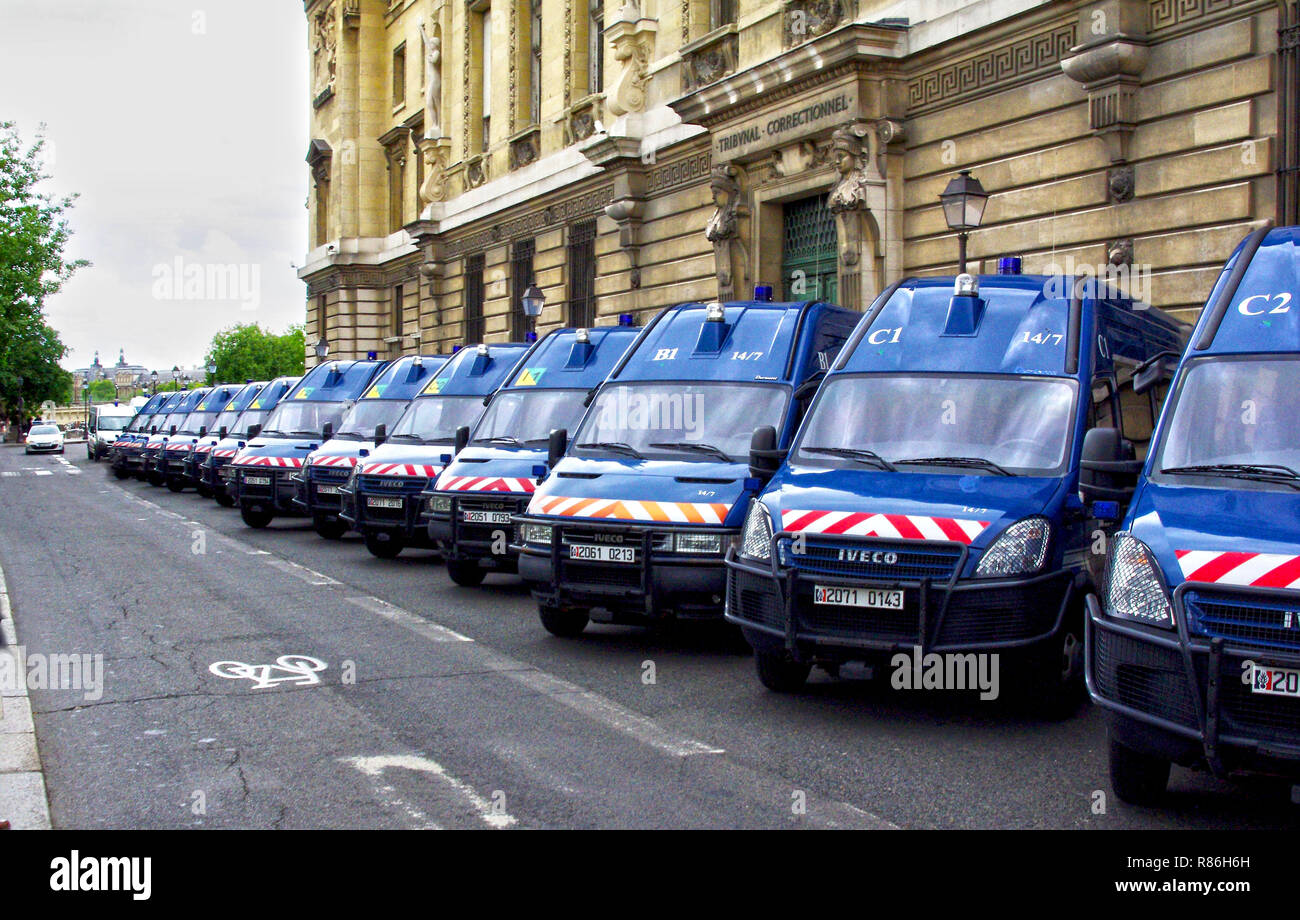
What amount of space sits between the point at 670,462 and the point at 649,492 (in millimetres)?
595

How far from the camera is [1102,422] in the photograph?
347 inches

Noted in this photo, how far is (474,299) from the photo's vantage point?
37.1 m

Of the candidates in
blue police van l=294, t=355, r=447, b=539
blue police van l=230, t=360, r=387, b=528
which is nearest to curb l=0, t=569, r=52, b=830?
blue police van l=294, t=355, r=447, b=539

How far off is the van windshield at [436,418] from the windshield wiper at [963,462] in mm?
8397

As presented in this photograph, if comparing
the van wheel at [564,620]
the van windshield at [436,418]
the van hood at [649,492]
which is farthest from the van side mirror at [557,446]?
the van windshield at [436,418]

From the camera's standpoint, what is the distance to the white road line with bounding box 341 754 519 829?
18.9 ft

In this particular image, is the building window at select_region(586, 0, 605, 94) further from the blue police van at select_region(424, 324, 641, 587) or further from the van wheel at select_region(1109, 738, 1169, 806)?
the van wheel at select_region(1109, 738, 1169, 806)

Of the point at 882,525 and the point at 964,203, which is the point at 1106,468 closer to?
the point at 882,525

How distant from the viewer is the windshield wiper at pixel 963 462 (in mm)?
8078

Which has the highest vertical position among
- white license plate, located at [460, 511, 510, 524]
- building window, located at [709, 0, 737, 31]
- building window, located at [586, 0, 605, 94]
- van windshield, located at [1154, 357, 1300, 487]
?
building window, located at [586, 0, 605, 94]

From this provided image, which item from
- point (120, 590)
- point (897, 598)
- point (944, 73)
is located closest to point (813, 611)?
point (897, 598)

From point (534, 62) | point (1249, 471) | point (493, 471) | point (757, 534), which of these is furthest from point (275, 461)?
point (534, 62)

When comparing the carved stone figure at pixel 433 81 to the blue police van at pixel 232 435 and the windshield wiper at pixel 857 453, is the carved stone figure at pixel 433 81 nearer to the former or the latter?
the blue police van at pixel 232 435

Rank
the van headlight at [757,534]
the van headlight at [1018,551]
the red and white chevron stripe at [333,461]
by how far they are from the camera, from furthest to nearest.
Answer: the red and white chevron stripe at [333,461] → the van headlight at [757,534] → the van headlight at [1018,551]
